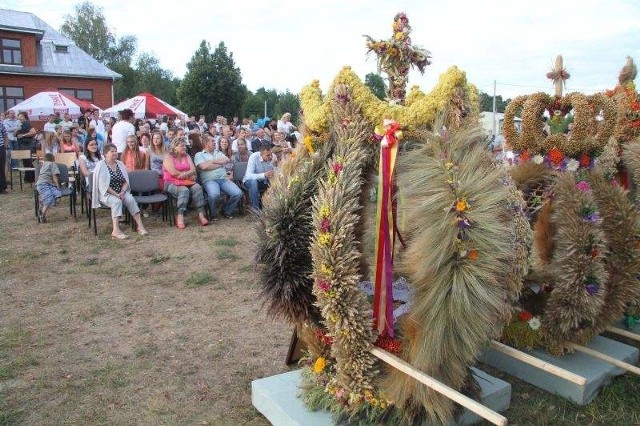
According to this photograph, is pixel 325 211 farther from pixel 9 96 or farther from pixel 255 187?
pixel 9 96

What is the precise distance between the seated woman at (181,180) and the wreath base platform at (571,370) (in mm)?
5740

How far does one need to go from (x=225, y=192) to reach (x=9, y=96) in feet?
90.1

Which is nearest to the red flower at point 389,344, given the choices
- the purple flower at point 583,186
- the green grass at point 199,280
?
the purple flower at point 583,186

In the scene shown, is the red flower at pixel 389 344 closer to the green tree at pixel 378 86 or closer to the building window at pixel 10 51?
the green tree at pixel 378 86

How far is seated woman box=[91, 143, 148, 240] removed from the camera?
7.75m

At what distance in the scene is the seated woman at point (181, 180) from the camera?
852 cm

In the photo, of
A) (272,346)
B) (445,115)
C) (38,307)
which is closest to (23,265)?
(38,307)

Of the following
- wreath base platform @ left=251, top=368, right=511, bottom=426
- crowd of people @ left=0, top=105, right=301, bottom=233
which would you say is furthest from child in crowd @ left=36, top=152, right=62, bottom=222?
wreath base platform @ left=251, top=368, right=511, bottom=426

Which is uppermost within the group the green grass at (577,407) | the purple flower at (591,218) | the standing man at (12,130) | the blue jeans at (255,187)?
the standing man at (12,130)

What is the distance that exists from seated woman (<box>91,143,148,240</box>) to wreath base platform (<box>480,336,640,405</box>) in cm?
575

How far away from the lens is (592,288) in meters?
3.51

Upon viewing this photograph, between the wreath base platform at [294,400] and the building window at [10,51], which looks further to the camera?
the building window at [10,51]

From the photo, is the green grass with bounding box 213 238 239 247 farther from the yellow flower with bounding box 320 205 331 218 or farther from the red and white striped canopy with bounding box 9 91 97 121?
the red and white striped canopy with bounding box 9 91 97 121

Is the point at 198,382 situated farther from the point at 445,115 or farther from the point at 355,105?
the point at 445,115
